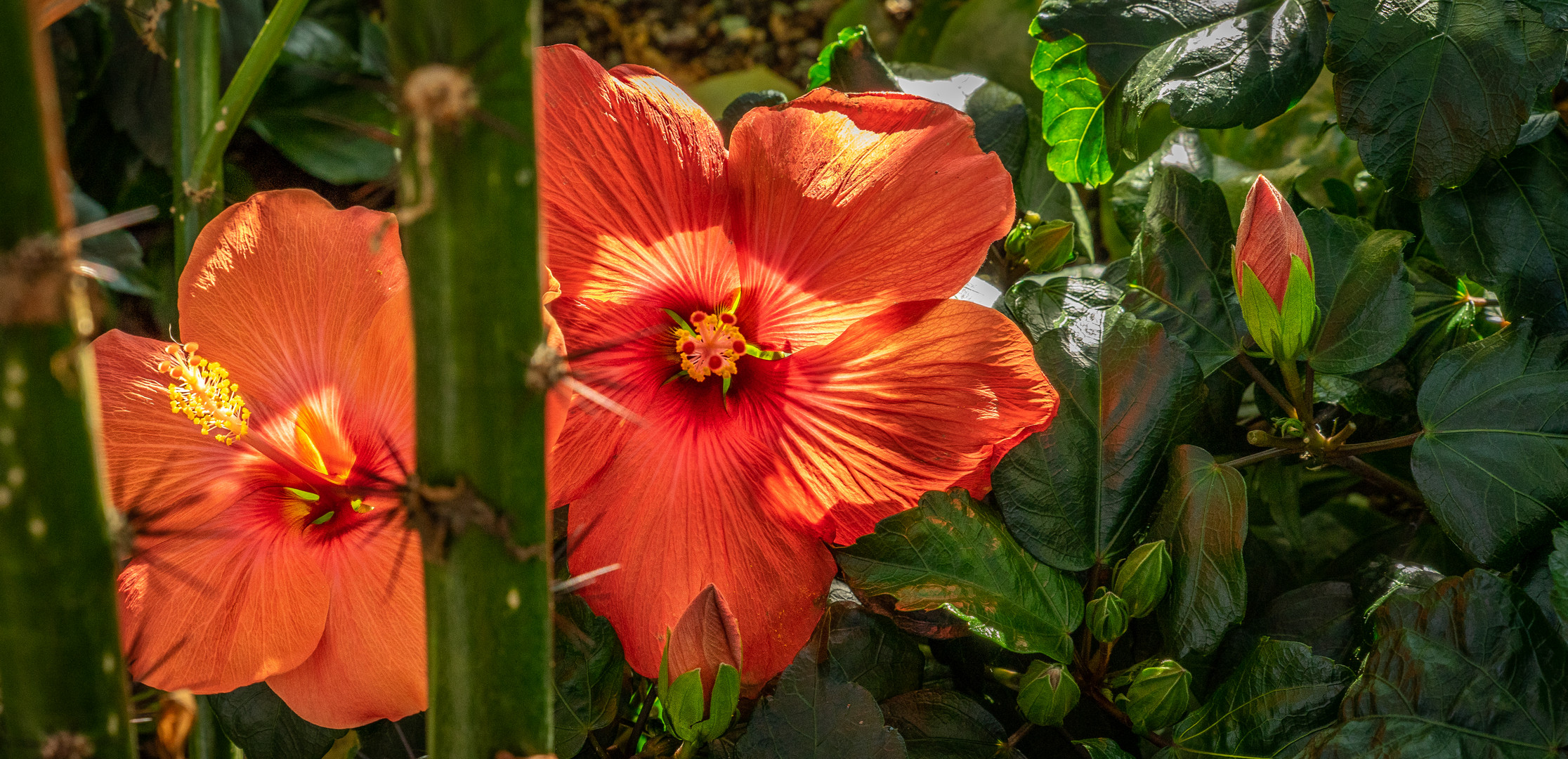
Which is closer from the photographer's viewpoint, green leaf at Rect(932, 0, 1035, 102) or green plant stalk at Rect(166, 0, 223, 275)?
green plant stalk at Rect(166, 0, 223, 275)

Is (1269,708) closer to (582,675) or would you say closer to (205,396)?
(582,675)

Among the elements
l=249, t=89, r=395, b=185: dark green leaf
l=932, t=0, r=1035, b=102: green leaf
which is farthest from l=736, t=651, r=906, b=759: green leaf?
l=249, t=89, r=395, b=185: dark green leaf

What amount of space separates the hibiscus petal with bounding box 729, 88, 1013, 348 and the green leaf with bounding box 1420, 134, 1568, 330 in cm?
22

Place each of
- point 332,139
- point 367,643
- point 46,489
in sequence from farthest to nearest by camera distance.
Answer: point 332,139, point 367,643, point 46,489

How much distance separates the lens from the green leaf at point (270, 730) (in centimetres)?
38

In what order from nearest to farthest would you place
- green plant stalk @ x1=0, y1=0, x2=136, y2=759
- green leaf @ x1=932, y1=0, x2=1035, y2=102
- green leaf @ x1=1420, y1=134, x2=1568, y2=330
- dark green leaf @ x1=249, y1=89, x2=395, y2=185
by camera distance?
green plant stalk @ x1=0, y1=0, x2=136, y2=759 → green leaf @ x1=1420, y1=134, x2=1568, y2=330 → green leaf @ x1=932, y1=0, x2=1035, y2=102 → dark green leaf @ x1=249, y1=89, x2=395, y2=185

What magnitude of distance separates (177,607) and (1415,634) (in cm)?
41

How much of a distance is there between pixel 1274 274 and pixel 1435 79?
0.36ft

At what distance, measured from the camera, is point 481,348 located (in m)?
0.20

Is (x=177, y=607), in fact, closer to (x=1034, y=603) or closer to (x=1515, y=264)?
(x=1034, y=603)

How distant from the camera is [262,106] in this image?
0.89 metres

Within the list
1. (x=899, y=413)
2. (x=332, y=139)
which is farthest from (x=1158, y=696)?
(x=332, y=139)

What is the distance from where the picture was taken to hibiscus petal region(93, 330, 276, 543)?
13.9 inches

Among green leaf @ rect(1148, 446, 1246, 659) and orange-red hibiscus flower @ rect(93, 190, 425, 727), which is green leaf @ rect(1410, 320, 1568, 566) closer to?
green leaf @ rect(1148, 446, 1246, 659)
